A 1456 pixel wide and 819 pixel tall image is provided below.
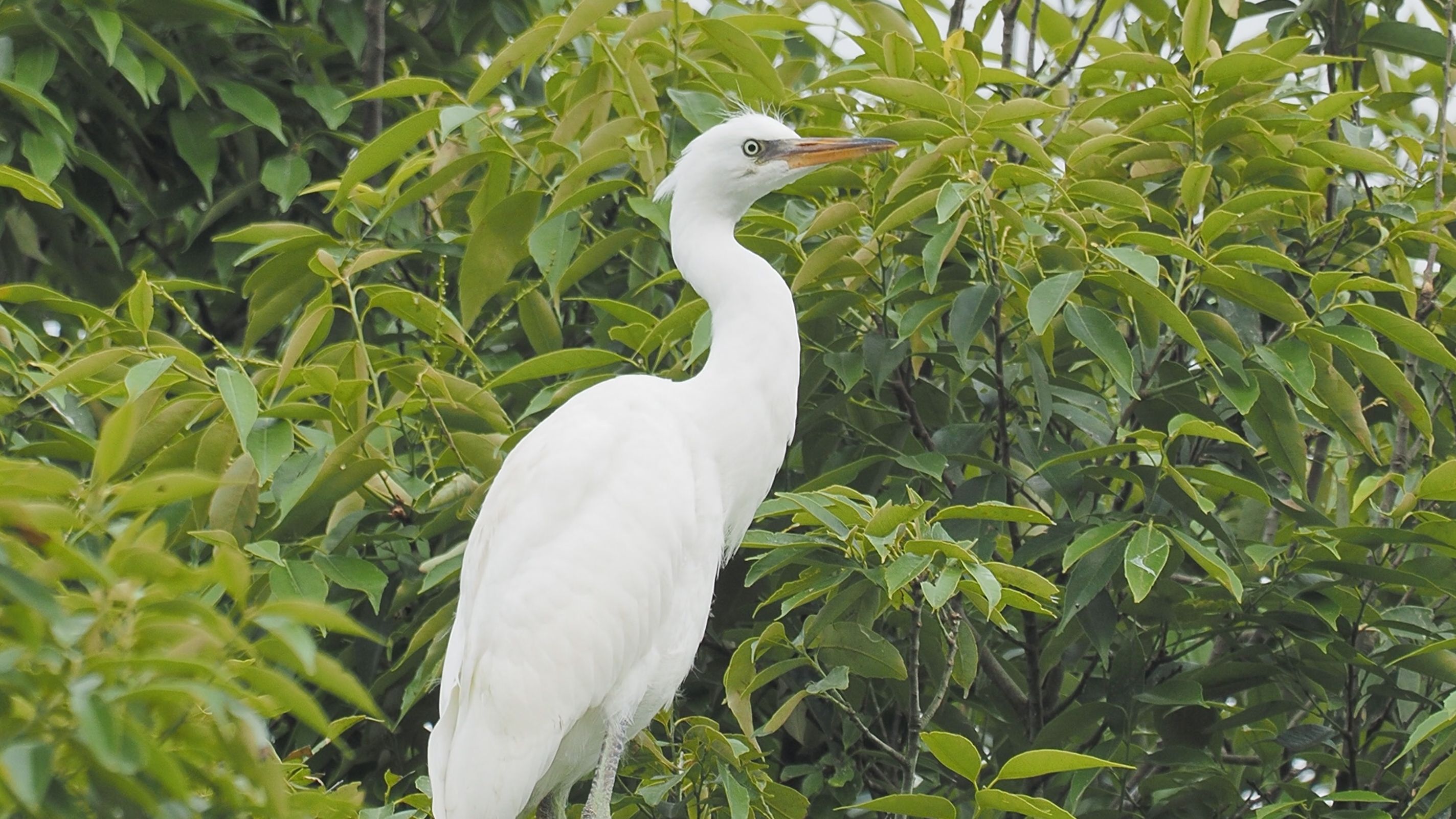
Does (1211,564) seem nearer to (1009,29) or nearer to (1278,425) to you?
(1278,425)

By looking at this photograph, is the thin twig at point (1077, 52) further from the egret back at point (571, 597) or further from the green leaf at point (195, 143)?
the green leaf at point (195, 143)

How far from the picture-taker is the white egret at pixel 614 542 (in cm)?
302

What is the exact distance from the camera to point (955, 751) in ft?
7.65

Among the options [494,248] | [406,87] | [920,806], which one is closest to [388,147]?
[406,87]

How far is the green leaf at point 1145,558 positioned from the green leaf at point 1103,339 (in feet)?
0.91

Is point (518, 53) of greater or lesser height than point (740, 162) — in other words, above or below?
above

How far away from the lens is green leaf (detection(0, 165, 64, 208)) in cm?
288

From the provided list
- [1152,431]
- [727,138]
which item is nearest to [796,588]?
[1152,431]

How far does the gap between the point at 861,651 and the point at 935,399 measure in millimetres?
880

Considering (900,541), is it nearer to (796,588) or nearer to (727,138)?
(796,588)

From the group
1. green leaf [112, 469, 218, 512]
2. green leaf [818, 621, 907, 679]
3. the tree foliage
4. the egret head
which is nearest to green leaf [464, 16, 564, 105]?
the tree foliage

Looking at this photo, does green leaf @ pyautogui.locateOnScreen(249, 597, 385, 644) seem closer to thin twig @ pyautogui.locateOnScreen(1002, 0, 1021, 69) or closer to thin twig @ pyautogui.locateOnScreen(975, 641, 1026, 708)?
thin twig @ pyautogui.locateOnScreen(975, 641, 1026, 708)

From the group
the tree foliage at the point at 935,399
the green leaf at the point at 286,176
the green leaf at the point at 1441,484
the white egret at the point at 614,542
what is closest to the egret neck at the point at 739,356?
the white egret at the point at 614,542

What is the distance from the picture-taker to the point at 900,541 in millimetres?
2512
